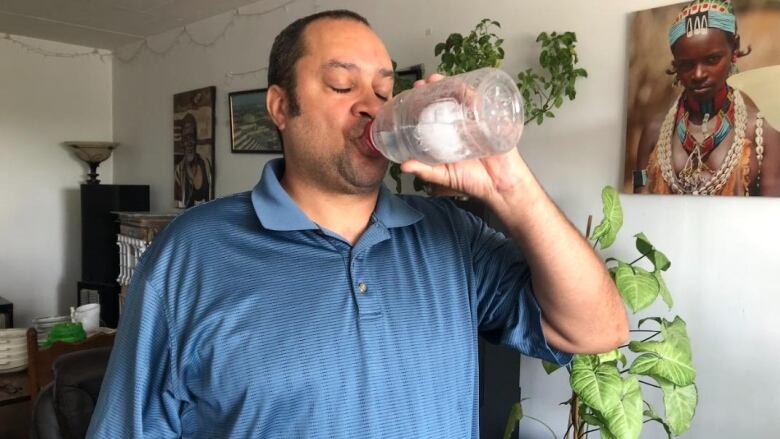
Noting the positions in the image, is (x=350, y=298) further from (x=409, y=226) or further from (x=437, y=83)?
(x=437, y=83)

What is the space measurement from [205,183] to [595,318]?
→ 9.31 feet

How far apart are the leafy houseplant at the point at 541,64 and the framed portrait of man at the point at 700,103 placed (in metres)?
0.17

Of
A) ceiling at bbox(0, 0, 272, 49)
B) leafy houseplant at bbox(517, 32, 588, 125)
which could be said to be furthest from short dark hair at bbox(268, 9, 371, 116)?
ceiling at bbox(0, 0, 272, 49)

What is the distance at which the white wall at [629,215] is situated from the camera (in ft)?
4.74

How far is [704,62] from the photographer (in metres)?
1.47

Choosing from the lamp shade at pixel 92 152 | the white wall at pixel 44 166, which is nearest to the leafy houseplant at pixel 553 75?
the lamp shade at pixel 92 152

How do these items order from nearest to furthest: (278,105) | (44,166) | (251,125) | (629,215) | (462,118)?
(462,118), (278,105), (629,215), (251,125), (44,166)

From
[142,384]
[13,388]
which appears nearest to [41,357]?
[13,388]

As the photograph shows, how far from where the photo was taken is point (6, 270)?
3.86 metres

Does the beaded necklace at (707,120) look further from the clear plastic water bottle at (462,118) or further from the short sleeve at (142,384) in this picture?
the short sleeve at (142,384)

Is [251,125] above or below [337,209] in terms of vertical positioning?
above

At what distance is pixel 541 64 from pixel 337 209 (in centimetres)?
107

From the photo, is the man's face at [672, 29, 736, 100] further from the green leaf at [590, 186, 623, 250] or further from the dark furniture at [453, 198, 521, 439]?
the dark furniture at [453, 198, 521, 439]

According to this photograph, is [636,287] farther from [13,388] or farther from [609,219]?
[13,388]
